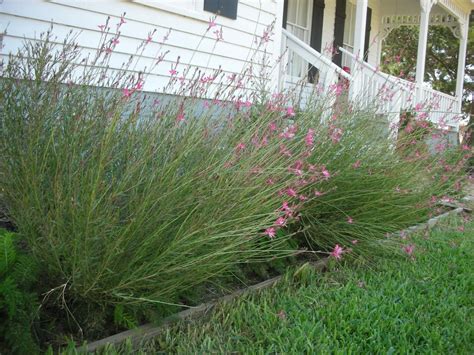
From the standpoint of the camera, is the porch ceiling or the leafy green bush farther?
the porch ceiling

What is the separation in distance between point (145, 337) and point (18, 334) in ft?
2.39

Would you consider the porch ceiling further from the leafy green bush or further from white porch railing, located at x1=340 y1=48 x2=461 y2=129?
the leafy green bush

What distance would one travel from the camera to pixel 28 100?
3260 millimetres

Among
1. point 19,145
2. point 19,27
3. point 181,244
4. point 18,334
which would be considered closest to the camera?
point 18,334

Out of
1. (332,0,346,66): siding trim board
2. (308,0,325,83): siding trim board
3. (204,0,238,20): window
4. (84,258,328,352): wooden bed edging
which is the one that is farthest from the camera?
(332,0,346,66): siding trim board

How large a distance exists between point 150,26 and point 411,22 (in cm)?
1127

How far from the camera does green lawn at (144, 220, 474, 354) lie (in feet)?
9.46

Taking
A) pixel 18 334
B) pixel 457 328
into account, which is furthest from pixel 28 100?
pixel 457 328

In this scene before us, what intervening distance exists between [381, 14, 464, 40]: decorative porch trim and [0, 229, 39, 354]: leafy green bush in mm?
13429

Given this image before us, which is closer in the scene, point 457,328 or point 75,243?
point 75,243

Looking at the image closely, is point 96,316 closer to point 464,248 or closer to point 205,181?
point 205,181

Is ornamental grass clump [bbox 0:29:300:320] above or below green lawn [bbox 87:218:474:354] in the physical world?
above

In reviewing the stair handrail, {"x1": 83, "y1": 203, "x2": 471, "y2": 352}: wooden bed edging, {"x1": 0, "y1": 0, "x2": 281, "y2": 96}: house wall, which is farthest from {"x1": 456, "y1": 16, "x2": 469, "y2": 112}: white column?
{"x1": 83, "y1": 203, "x2": 471, "y2": 352}: wooden bed edging

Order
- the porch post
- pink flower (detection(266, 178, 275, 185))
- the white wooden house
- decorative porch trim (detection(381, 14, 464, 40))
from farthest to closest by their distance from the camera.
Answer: decorative porch trim (detection(381, 14, 464, 40)) → the porch post → the white wooden house → pink flower (detection(266, 178, 275, 185))
